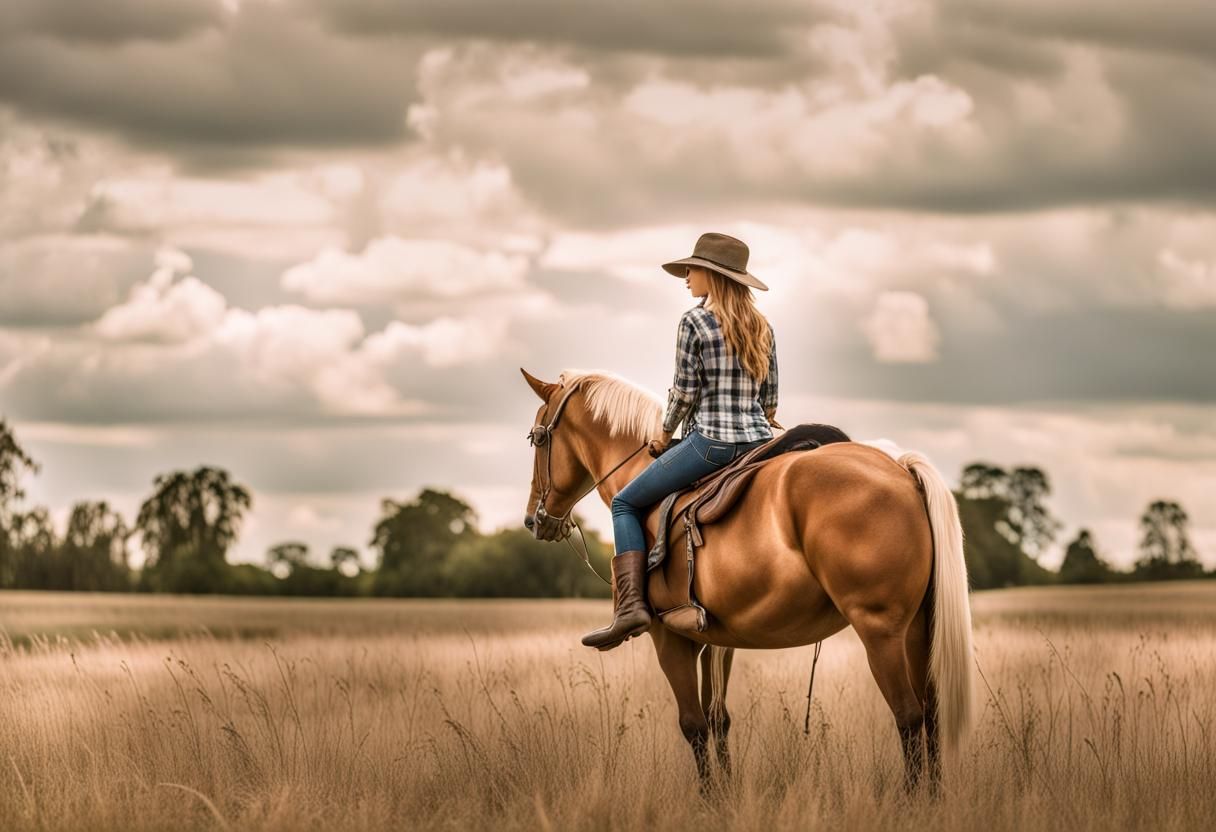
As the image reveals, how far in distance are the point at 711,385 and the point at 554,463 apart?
68.5 inches

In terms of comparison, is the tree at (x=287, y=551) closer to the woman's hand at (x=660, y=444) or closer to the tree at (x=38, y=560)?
the tree at (x=38, y=560)

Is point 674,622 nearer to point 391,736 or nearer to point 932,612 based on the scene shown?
point 932,612

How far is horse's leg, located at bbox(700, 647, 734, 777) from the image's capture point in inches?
339

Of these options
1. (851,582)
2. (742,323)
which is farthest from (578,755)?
(742,323)

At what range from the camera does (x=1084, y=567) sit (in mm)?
48312

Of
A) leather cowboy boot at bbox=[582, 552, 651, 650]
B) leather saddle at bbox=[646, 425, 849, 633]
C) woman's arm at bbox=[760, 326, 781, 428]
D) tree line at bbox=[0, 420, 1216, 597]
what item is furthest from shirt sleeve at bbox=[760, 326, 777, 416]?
tree line at bbox=[0, 420, 1216, 597]

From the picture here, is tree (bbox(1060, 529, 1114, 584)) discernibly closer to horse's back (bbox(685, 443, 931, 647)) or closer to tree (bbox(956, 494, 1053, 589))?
tree (bbox(956, 494, 1053, 589))

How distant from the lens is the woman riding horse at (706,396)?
8.35 meters

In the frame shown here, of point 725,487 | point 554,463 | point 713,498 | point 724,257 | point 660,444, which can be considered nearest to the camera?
point 725,487

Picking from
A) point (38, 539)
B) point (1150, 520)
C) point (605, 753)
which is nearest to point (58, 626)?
point (605, 753)

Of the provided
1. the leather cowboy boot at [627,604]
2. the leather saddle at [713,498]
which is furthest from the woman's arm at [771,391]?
the leather cowboy boot at [627,604]

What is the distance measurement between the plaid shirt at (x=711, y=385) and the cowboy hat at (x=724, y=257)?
1.03 feet

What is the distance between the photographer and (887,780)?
8.30 m

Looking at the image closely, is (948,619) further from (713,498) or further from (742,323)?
(742,323)
